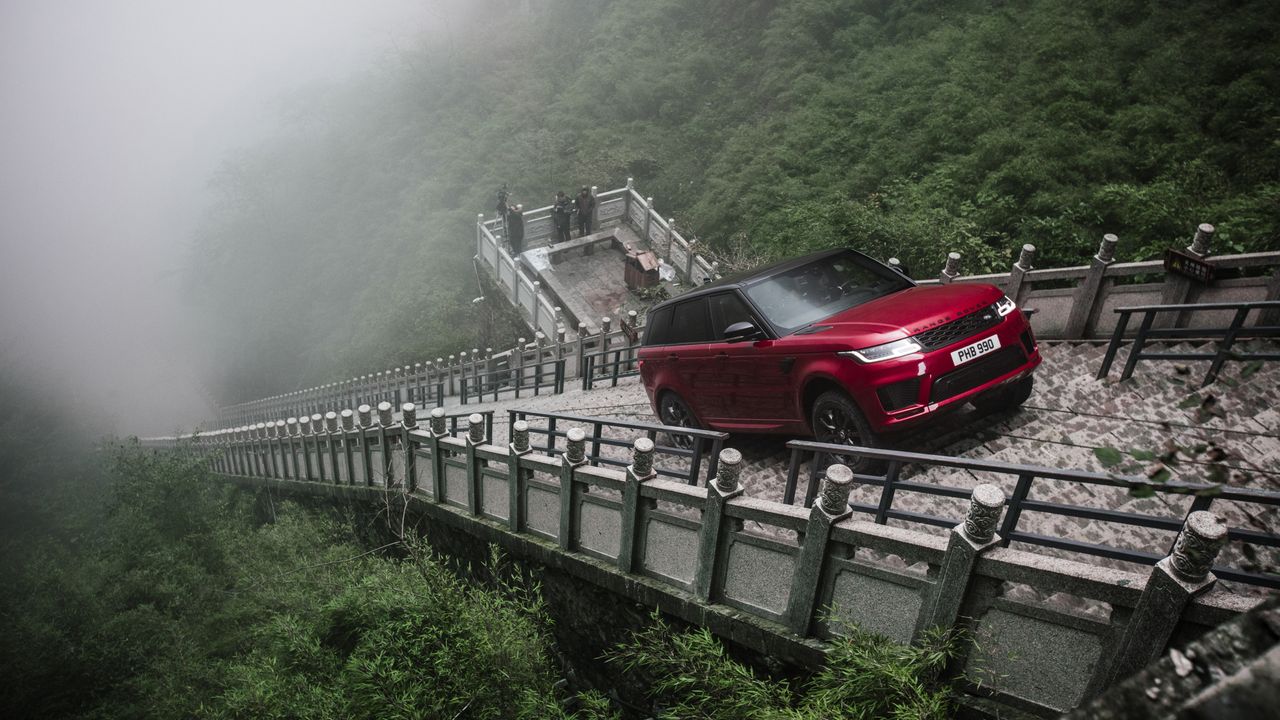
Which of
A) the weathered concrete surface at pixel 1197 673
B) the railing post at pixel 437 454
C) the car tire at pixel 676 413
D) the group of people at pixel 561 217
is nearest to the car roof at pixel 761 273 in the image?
the car tire at pixel 676 413

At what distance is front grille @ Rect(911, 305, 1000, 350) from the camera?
19.8ft

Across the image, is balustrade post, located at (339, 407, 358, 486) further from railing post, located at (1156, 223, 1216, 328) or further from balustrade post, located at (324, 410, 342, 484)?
railing post, located at (1156, 223, 1216, 328)

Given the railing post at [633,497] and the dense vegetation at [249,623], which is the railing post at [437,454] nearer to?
the dense vegetation at [249,623]

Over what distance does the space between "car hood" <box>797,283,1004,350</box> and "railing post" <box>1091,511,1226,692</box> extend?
2.81 m

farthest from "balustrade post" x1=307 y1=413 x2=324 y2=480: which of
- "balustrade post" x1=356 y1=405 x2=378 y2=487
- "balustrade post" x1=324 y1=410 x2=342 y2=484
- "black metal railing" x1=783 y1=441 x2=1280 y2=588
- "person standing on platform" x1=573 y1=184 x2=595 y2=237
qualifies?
"person standing on platform" x1=573 y1=184 x2=595 y2=237

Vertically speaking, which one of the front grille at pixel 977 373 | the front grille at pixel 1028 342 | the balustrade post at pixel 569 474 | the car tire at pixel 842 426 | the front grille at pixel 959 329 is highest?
the front grille at pixel 959 329

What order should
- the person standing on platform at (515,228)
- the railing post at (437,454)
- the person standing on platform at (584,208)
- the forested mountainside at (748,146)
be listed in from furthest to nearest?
Answer: the person standing on platform at (584,208)
the person standing on platform at (515,228)
the forested mountainside at (748,146)
the railing post at (437,454)

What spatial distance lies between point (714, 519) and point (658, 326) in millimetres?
3424

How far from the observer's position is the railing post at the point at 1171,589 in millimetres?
3281

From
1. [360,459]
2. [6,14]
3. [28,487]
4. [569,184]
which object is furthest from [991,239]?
[6,14]

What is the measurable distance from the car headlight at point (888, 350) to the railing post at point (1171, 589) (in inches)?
105

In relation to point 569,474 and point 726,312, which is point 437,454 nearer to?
point 569,474

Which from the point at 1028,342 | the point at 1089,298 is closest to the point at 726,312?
the point at 1028,342

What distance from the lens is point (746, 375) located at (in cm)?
736
